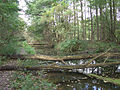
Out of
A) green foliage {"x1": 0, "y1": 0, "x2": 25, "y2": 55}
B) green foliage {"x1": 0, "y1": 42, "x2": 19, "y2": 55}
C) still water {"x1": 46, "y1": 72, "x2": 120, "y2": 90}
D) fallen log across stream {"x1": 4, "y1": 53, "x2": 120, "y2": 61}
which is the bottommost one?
still water {"x1": 46, "y1": 72, "x2": 120, "y2": 90}

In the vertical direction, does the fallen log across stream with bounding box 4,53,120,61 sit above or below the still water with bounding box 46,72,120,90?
above

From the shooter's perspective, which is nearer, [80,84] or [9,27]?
[80,84]

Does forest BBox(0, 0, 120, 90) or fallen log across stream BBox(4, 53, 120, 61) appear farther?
fallen log across stream BBox(4, 53, 120, 61)

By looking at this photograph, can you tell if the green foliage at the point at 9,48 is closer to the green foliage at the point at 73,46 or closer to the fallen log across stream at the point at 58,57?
the fallen log across stream at the point at 58,57

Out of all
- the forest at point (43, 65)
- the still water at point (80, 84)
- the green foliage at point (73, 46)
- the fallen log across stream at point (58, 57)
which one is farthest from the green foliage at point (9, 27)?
the green foliage at point (73, 46)

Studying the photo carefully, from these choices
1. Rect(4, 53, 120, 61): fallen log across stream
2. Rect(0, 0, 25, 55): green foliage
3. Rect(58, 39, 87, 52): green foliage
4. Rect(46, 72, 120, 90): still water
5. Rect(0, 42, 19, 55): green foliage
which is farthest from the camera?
Rect(58, 39, 87, 52): green foliage

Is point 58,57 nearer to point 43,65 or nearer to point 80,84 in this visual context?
point 43,65

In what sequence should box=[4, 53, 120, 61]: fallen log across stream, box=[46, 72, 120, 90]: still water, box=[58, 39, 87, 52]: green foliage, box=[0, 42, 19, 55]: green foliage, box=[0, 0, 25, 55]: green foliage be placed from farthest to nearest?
box=[58, 39, 87, 52]: green foliage
box=[4, 53, 120, 61]: fallen log across stream
box=[0, 42, 19, 55]: green foliage
box=[0, 0, 25, 55]: green foliage
box=[46, 72, 120, 90]: still water

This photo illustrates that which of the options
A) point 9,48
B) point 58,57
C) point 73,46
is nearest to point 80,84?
point 58,57

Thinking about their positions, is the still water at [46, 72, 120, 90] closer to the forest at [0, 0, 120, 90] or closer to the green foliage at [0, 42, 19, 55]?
the forest at [0, 0, 120, 90]

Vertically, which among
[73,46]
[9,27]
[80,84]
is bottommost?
[80,84]

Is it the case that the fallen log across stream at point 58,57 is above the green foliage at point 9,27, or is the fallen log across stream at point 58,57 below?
below

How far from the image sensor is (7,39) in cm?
687

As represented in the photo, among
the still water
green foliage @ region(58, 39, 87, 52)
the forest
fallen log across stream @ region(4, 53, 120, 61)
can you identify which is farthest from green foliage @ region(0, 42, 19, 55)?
green foliage @ region(58, 39, 87, 52)
